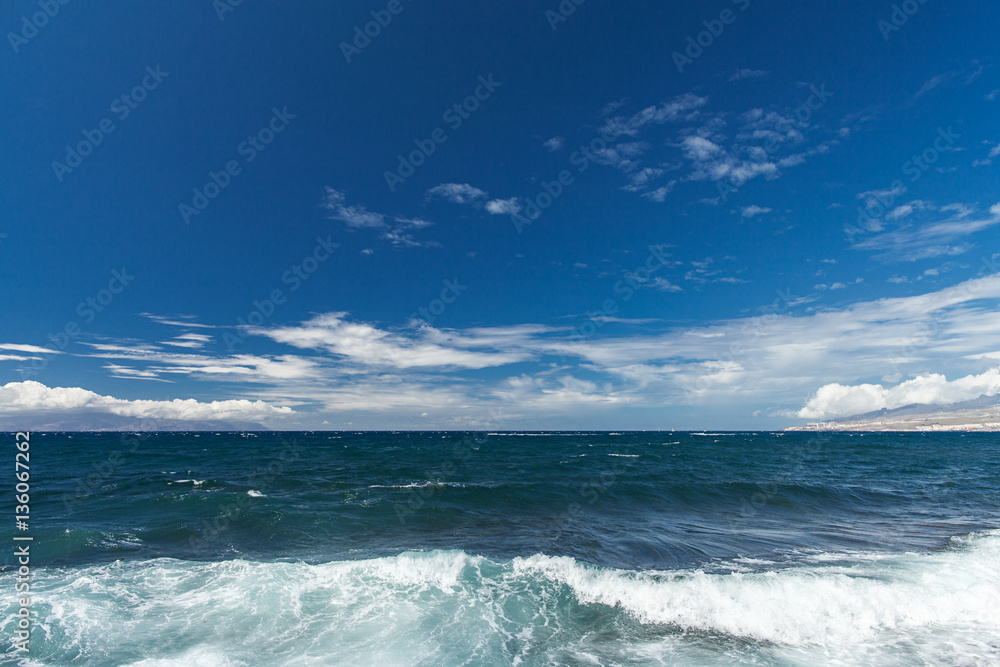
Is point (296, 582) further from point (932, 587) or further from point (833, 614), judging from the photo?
point (932, 587)

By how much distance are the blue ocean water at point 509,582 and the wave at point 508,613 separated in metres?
0.06

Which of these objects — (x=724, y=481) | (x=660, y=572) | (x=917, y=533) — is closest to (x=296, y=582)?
(x=660, y=572)

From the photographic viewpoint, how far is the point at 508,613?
38.2ft

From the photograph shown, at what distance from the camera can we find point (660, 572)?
45.6 feet

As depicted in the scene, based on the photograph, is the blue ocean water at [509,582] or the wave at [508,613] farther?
the blue ocean water at [509,582]

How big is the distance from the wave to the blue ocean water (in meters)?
0.06

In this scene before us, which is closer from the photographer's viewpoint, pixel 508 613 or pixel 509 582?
pixel 508 613

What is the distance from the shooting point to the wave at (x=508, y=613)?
9.62 metres

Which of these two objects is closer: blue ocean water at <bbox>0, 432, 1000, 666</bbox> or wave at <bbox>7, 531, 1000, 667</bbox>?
wave at <bbox>7, 531, 1000, 667</bbox>

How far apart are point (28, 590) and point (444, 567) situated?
38.4 feet

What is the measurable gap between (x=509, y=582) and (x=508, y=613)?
5.96 ft

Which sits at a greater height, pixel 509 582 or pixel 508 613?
pixel 509 582

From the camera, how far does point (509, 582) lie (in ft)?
44.1

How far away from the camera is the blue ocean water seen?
984 centimetres
